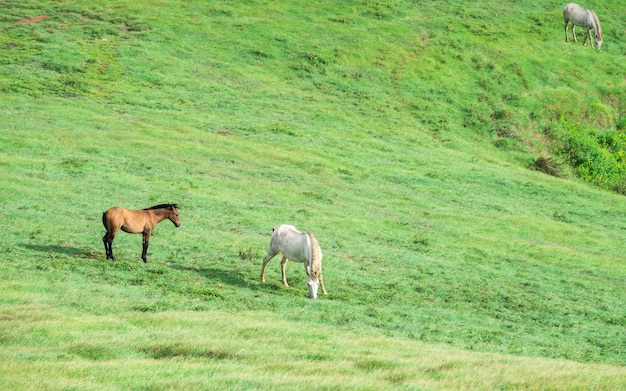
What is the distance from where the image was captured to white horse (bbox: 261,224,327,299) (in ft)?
78.7

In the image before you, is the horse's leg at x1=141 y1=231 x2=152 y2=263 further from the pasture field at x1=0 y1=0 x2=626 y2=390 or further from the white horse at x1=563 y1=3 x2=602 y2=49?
the white horse at x1=563 y1=3 x2=602 y2=49

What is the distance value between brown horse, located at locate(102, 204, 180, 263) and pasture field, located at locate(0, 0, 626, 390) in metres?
0.90

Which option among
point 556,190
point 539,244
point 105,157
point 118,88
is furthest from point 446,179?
point 118,88

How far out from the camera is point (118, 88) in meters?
53.1

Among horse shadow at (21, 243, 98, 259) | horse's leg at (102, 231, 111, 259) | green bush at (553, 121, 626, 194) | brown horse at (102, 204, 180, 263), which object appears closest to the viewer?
brown horse at (102, 204, 180, 263)

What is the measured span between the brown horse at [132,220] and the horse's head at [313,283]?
5132 mm

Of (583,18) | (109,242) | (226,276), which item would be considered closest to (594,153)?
(583,18)

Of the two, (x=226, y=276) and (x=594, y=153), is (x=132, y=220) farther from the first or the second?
(x=594, y=153)

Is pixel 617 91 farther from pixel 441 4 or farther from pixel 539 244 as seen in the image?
pixel 539 244

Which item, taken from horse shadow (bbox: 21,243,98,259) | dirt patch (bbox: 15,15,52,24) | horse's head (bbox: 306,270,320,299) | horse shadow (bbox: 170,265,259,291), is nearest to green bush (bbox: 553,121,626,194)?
horse's head (bbox: 306,270,320,299)

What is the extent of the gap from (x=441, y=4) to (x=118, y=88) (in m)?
40.2

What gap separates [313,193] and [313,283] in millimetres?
14851

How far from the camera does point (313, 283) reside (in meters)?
24.0

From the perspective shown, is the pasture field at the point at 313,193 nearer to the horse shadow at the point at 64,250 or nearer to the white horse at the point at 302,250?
the horse shadow at the point at 64,250
